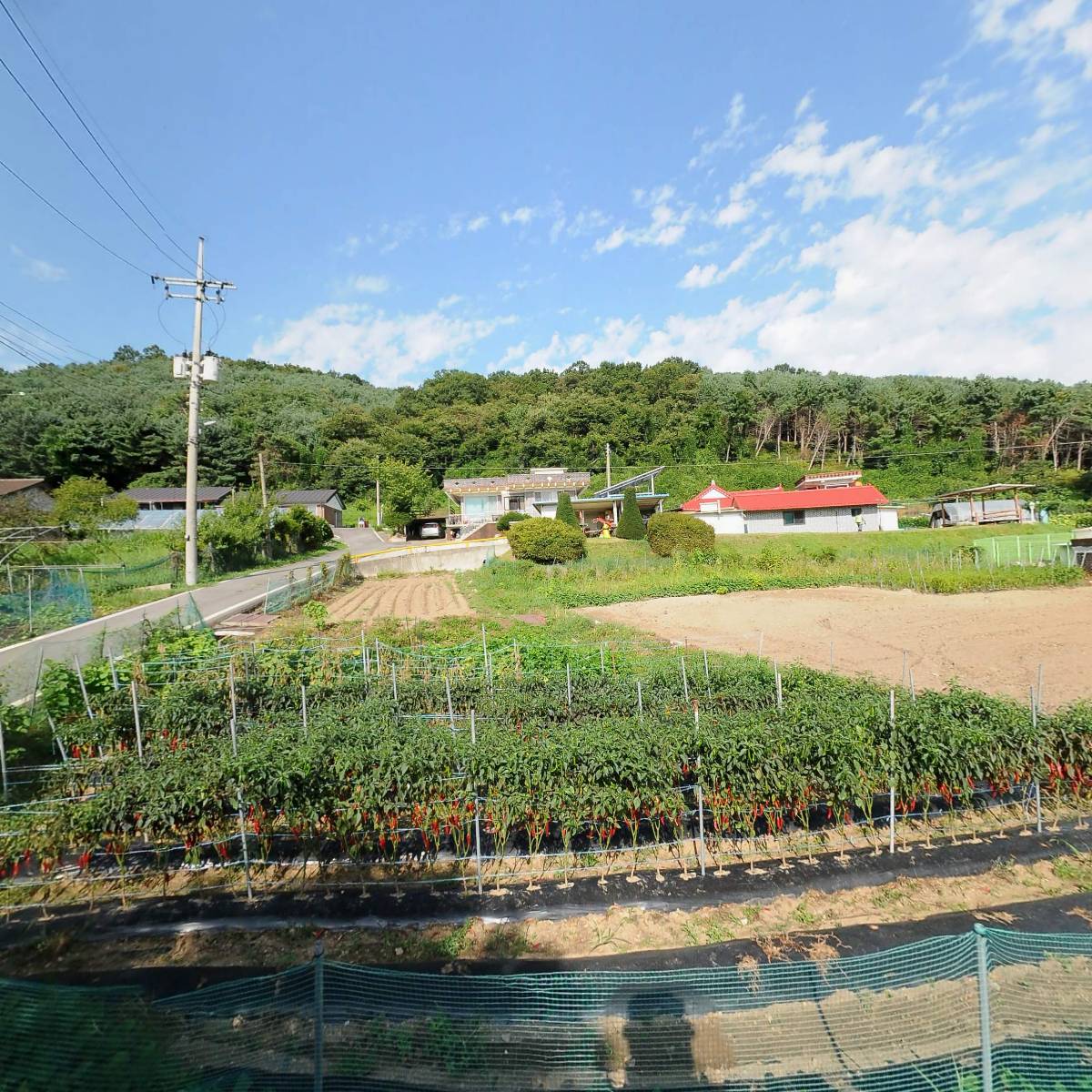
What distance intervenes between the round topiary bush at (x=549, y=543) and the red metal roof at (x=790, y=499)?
1502cm

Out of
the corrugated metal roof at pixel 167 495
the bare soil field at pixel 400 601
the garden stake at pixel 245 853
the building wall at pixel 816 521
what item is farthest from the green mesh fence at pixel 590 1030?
the corrugated metal roof at pixel 167 495

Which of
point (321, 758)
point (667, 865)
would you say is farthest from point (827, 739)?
point (321, 758)

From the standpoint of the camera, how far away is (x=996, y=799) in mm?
6348

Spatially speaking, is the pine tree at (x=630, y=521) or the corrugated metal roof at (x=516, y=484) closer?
the pine tree at (x=630, y=521)

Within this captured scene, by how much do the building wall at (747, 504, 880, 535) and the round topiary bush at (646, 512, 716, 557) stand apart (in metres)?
11.2

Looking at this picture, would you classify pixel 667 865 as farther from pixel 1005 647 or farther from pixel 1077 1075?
pixel 1005 647

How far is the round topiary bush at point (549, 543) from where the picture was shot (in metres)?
26.0

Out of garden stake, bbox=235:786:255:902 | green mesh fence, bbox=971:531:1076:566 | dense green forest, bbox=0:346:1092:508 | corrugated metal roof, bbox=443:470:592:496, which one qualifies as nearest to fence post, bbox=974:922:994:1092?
garden stake, bbox=235:786:255:902

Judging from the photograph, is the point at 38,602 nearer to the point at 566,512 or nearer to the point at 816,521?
the point at 566,512

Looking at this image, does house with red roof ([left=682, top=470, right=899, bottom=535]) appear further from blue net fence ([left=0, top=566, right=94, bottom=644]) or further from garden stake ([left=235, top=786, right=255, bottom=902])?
garden stake ([left=235, top=786, right=255, bottom=902])

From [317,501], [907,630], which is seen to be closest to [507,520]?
[317,501]

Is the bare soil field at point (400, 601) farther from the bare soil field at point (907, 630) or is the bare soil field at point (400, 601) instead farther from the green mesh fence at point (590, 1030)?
the green mesh fence at point (590, 1030)

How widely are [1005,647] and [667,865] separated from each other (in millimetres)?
12600

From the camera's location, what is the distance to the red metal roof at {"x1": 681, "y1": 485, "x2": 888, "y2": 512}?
35750 mm
